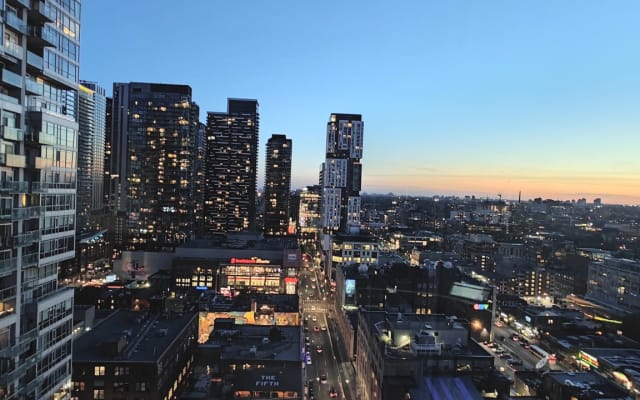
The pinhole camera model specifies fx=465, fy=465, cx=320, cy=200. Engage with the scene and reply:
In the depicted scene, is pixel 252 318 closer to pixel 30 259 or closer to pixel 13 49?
pixel 30 259

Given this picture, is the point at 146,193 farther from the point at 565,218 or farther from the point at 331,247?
the point at 565,218

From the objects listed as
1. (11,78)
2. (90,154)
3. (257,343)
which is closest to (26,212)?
(11,78)

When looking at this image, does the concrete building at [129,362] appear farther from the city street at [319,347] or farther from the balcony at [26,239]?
the balcony at [26,239]

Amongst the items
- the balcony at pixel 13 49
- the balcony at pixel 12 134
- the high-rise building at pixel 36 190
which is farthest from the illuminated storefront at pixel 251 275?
the balcony at pixel 13 49

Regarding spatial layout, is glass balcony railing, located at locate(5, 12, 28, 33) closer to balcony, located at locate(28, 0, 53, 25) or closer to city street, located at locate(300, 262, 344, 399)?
balcony, located at locate(28, 0, 53, 25)

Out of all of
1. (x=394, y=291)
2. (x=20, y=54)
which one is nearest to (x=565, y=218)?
(x=394, y=291)
